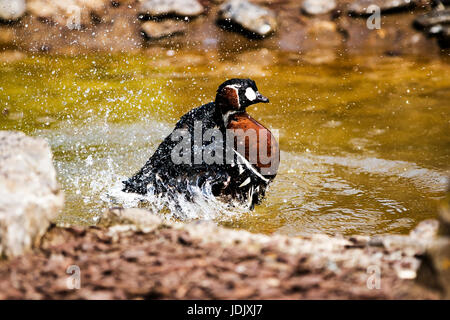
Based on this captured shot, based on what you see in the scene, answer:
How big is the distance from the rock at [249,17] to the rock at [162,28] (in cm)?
72

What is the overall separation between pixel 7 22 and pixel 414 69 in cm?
648

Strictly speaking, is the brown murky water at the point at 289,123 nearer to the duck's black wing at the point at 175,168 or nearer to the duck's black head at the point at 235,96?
the duck's black wing at the point at 175,168

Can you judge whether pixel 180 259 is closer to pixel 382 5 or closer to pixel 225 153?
pixel 225 153

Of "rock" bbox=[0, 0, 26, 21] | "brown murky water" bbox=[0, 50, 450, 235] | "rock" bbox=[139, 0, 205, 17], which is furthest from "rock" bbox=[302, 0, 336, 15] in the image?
"rock" bbox=[0, 0, 26, 21]

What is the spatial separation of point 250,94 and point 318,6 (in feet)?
19.4

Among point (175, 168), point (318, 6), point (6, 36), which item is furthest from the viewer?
point (318, 6)

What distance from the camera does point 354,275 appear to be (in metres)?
2.14

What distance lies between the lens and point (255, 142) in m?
3.63

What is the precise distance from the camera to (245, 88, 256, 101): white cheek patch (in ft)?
12.3

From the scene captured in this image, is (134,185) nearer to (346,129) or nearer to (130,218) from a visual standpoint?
(130,218)

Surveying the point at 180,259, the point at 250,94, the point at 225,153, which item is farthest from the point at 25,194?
the point at 250,94

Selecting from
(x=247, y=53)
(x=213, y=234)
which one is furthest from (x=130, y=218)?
(x=247, y=53)

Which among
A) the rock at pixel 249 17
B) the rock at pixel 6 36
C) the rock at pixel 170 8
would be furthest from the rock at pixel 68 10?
the rock at pixel 249 17

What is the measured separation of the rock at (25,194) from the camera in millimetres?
2158
